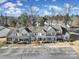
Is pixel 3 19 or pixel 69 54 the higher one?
pixel 3 19

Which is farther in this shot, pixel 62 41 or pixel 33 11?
pixel 33 11

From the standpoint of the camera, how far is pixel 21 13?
47969mm

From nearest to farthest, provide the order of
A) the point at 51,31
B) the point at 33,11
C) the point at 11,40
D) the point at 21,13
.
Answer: the point at 11,40
the point at 51,31
the point at 33,11
the point at 21,13

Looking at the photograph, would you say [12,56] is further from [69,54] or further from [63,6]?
[63,6]

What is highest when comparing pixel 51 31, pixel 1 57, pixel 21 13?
pixel 21 13

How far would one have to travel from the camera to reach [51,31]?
111 ft

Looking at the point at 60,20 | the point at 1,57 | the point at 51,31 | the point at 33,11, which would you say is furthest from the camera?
the point at 60,20

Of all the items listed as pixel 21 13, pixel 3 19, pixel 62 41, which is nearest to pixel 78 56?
pixel 62 41

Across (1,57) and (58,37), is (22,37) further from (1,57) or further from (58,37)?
(1,57)

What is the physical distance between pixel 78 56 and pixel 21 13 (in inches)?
1157

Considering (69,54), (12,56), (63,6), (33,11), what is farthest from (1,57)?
(63,6)

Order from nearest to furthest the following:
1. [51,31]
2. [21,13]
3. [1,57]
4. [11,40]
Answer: [1,57]
[11,40]
[51,31]
[21,13]

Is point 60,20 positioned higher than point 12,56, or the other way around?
point 60,20

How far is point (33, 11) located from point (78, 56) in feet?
75.7
